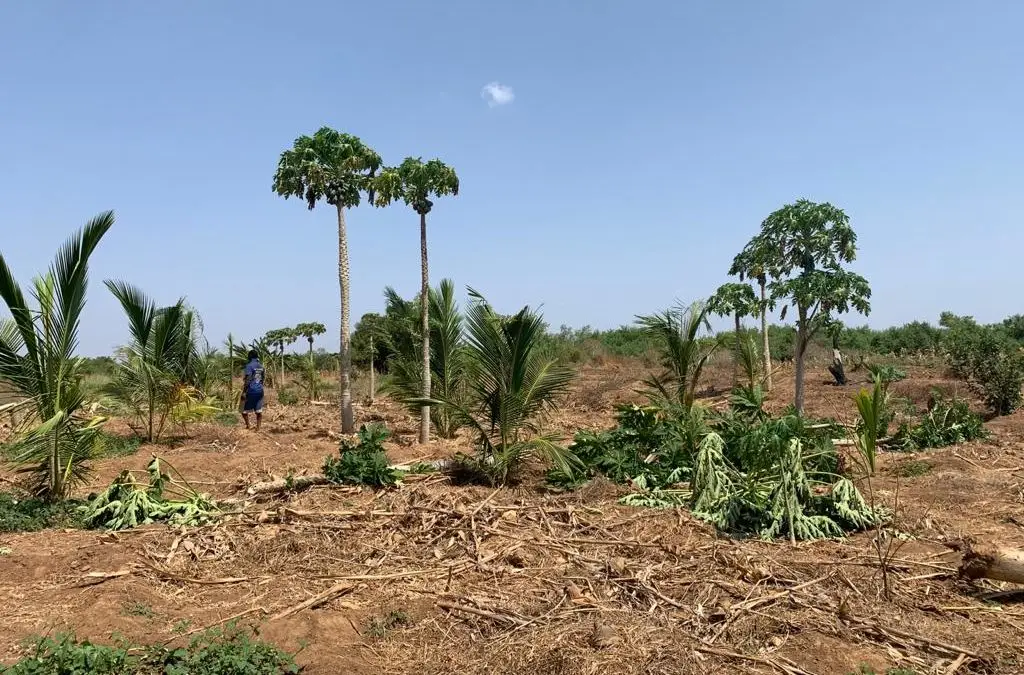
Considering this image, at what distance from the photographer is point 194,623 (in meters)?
3.91

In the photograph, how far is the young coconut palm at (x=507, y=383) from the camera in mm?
7406

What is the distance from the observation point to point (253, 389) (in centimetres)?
1234

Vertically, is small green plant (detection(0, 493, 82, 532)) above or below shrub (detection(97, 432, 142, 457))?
below

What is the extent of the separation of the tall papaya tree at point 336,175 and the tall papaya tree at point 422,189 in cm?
78

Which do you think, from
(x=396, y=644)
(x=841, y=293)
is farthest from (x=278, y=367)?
(x=396, y=644)

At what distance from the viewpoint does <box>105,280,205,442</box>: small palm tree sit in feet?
35.7

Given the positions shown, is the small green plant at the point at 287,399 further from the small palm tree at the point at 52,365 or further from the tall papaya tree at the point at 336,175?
the small palm tree at the point at 52,365

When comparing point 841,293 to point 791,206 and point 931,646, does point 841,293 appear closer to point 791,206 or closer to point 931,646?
point 791,206

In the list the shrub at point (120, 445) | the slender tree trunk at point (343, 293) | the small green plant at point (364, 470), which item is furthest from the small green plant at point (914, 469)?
the shrub at point (120, 445)

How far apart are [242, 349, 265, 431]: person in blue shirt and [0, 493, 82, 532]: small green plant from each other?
18.5ft

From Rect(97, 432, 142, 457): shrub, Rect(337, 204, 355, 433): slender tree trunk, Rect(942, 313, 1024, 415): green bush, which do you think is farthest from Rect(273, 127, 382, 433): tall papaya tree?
Rect(942, 313, 1024, 415): green bush

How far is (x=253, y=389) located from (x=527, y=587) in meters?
9.49

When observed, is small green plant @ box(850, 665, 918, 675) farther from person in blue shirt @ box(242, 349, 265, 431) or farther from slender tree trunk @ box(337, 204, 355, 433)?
person in blue shirt @ box(242, 349, 265, 431)

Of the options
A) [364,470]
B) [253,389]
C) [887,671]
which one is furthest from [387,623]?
[253,389]
